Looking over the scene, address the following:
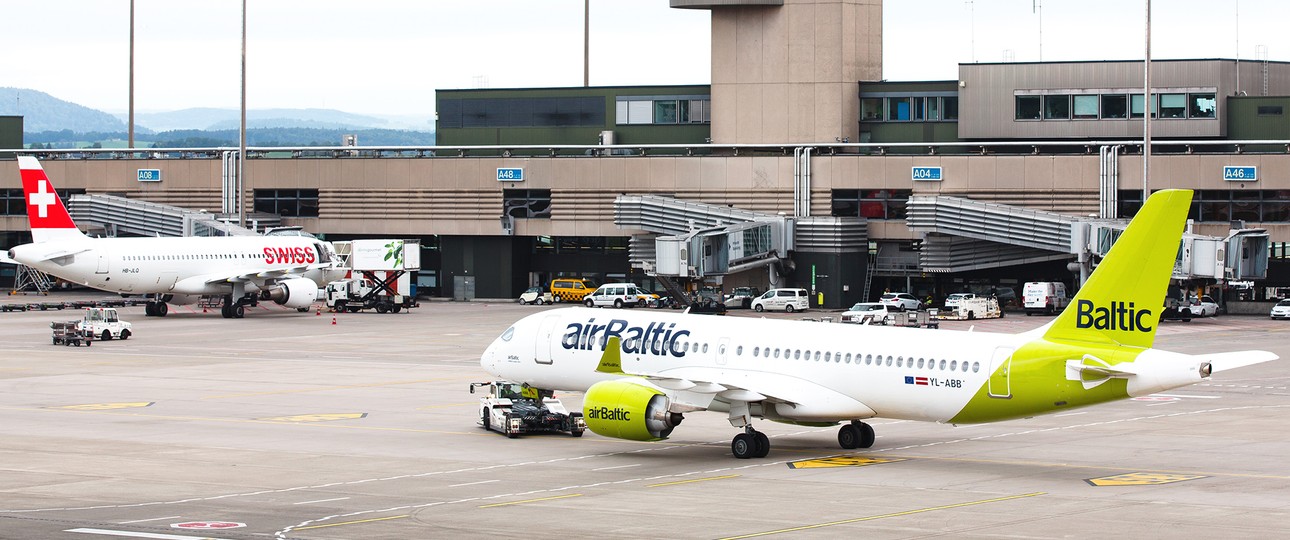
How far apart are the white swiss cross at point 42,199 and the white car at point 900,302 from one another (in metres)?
44.8

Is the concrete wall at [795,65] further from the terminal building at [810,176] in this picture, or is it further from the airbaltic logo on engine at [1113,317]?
the airbaltic logo on engine at [1113,317]

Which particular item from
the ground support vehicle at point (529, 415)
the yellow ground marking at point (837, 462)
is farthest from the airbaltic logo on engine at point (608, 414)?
the ground support vehicle at point (529, 415)

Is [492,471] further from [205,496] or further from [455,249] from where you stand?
[455,249]

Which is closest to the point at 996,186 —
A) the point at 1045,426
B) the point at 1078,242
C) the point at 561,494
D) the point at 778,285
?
the point at 1078,242

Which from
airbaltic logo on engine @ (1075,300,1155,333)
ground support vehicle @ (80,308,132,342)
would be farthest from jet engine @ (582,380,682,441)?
ground support vehicle @ (80,308,132,342)

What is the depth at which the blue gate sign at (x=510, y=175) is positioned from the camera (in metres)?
109

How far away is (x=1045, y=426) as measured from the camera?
4591 centimetres

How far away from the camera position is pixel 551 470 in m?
37.2

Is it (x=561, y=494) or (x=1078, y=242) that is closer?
(x=561, y=494)

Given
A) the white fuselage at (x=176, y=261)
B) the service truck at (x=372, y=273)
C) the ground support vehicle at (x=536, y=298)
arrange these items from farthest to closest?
the ground support vehicle at (x=536, y=298) < the service truck at (x=372, y=273) < the white fuselage at (x=176, y=261)

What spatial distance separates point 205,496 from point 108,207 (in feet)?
284

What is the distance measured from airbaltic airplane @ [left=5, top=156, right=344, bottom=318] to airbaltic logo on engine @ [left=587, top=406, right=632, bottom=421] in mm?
56622

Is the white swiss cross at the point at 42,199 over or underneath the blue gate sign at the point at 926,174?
underneath

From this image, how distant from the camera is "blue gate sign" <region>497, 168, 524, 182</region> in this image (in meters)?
109
